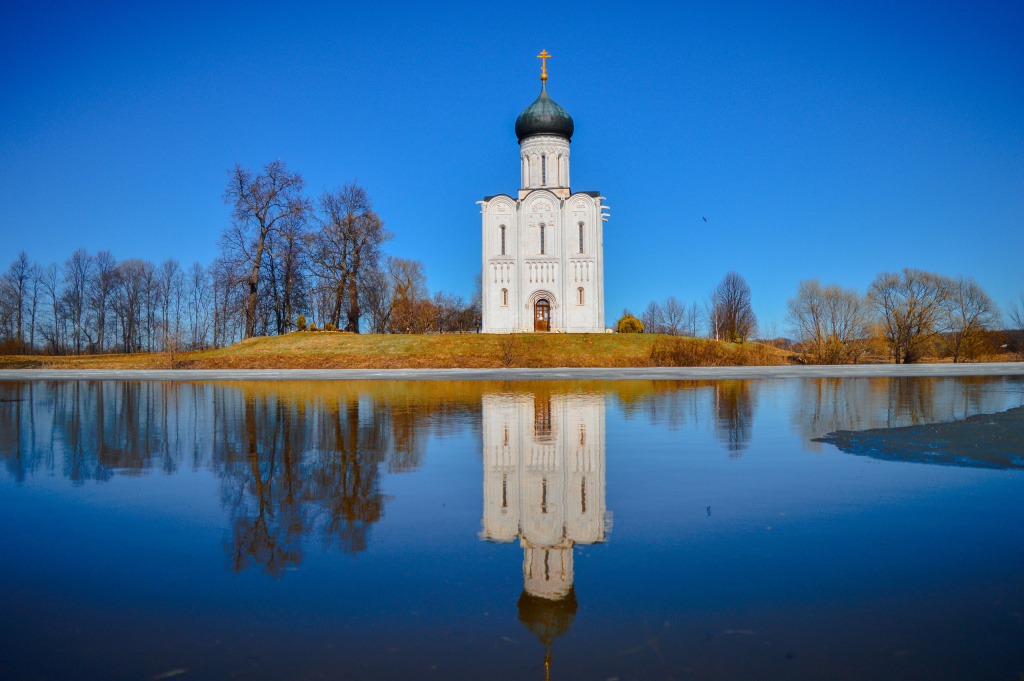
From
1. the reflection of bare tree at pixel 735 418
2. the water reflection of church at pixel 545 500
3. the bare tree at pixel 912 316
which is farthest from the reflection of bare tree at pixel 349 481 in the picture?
the bare tree at pixel 912 316

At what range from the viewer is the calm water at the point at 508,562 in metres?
2.67

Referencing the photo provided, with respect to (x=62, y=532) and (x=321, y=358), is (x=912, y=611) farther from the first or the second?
(x=321, y=358)

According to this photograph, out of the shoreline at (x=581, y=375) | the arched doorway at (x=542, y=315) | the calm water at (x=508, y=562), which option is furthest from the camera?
the arched doorway at (x=542, y=315)

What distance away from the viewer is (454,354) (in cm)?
3716

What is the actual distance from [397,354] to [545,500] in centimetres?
3332

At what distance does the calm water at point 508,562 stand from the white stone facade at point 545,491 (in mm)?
28

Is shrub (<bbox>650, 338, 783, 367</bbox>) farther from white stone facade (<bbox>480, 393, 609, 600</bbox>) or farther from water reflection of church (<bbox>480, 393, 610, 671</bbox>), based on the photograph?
water reflection of church (<bbox>480, 393, 610, 671</bbox>)

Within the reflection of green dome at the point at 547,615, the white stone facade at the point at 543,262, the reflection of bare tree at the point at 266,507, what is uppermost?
the white stone facade at the point at 543,262

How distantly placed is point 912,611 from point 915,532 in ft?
4.45

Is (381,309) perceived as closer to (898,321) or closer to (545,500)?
(898,321)

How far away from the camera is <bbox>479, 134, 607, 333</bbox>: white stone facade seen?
1983 inches

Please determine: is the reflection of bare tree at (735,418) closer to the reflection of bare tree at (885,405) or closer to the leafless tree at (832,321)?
the reflection of bare tree at (885,405)

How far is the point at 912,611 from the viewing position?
302cm

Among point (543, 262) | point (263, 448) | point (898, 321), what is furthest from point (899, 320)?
point (263, 448)
